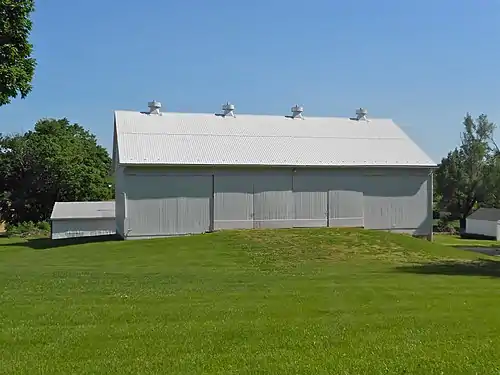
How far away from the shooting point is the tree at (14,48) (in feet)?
65.5

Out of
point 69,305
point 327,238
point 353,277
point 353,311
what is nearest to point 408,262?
point 327,238

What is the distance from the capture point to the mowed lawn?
7633 mm

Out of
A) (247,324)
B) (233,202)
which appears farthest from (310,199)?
(247,324)

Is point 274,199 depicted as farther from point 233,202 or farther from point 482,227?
point 482,227

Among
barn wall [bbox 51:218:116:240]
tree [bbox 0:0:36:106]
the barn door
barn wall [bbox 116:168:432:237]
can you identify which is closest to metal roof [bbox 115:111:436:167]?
barn wall [bbox 116:168:432:237]

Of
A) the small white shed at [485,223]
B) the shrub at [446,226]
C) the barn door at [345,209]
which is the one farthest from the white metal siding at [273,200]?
the shrub at [446,226]

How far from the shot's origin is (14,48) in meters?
20.2

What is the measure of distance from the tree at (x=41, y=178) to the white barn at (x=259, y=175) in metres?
30.8

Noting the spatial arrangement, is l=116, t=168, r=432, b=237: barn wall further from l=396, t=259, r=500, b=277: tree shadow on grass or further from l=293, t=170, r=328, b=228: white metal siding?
l=396, t=259, r=500, b=277: tree shadow on grass

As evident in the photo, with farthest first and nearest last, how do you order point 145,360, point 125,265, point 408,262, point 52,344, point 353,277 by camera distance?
point 408,262
point 125,265
point 353,277
point 52,344
point 145,360

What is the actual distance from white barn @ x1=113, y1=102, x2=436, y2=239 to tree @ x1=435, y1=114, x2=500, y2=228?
45.8 meters

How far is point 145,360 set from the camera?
772cm

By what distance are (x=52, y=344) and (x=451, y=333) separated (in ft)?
18.3

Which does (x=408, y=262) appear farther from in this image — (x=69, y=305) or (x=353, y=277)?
(x=69, y=305)
